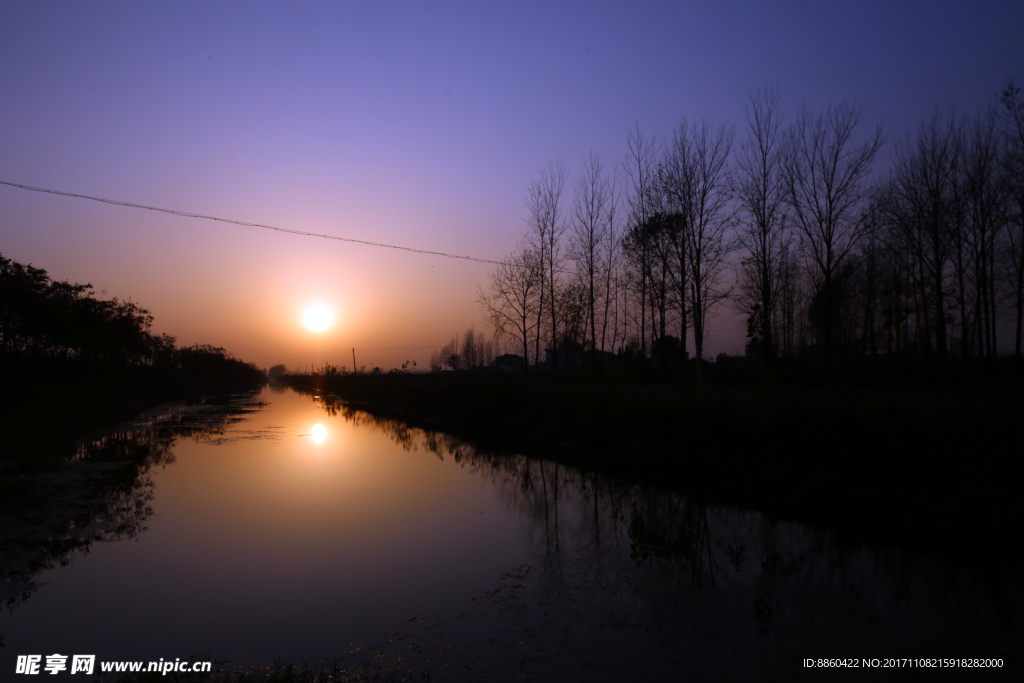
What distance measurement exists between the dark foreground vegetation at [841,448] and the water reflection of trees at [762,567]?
0.81m

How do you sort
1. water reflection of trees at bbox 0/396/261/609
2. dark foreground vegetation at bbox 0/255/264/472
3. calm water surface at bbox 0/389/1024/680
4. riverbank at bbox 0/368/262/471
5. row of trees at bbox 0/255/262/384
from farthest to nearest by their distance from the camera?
row of trees at bbox 0/255/262/384 → dark foreground vegetation at bbox 0/255/264/472 → riverbank at bbox 0/368/262/471 → water reflection of trees at bbox 0/396/261/609 → calm water surface at bbox 0/389/1024/680

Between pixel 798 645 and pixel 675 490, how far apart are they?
7209mm

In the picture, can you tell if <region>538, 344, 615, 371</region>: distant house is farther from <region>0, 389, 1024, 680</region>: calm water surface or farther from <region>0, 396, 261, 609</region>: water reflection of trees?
<region>0, 389, 1024, 680</region>: calm water surface

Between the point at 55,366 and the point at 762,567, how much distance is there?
38193 mm

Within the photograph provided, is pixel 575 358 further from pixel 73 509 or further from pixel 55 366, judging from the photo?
pixel 73 509

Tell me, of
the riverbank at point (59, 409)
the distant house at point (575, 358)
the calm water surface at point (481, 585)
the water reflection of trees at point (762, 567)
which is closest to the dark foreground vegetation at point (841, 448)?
the water reflection of trees at point (762, 567)

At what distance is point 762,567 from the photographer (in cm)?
757

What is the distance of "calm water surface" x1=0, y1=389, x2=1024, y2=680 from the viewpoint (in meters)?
5.44

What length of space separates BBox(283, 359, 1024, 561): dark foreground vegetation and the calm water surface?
104 centimetres

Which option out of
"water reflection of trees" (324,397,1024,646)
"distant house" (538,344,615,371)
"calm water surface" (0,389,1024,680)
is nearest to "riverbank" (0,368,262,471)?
"calm water surface" (0,389,1024,680)

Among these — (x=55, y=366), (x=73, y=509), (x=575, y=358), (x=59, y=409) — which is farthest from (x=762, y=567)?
(x=575, y=358)

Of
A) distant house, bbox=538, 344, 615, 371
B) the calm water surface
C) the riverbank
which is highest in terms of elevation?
distant house, bbox=538, 344, 615, 371

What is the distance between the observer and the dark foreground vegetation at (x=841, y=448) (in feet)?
28.4

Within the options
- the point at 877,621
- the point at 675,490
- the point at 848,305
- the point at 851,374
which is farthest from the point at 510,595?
the point at 848,305
